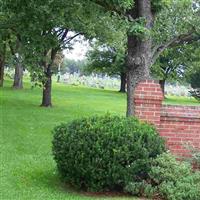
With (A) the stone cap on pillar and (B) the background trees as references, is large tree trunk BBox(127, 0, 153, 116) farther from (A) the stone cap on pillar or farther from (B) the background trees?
(A) the stone cap on pillar

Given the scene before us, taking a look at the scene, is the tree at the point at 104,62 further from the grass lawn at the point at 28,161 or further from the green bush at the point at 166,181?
the green bush at the point at 166,181

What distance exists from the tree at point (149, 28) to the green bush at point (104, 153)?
12.7ft

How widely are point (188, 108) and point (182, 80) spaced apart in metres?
51.3

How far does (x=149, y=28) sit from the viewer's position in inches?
531

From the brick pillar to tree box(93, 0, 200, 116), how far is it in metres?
2.34

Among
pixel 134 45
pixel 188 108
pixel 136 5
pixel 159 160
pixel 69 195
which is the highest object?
pixel 136 5

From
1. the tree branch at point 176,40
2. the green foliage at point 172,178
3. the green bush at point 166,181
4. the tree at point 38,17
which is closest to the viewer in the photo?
the green foliage at point 172,178

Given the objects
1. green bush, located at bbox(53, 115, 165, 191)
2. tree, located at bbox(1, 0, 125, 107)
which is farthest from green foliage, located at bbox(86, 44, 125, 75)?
green bush, located at bbox(53, 115, 165, 191)

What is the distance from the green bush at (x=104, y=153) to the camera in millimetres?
8812

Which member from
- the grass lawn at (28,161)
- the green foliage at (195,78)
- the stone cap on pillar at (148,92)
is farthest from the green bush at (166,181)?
the green foliage at (195,78)

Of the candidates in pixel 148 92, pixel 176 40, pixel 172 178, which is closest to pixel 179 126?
pixel 148 92

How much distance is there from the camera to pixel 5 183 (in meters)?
9.37

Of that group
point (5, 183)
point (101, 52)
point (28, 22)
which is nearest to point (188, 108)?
point (5, 183)

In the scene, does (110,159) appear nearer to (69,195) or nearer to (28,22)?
(69,195)
